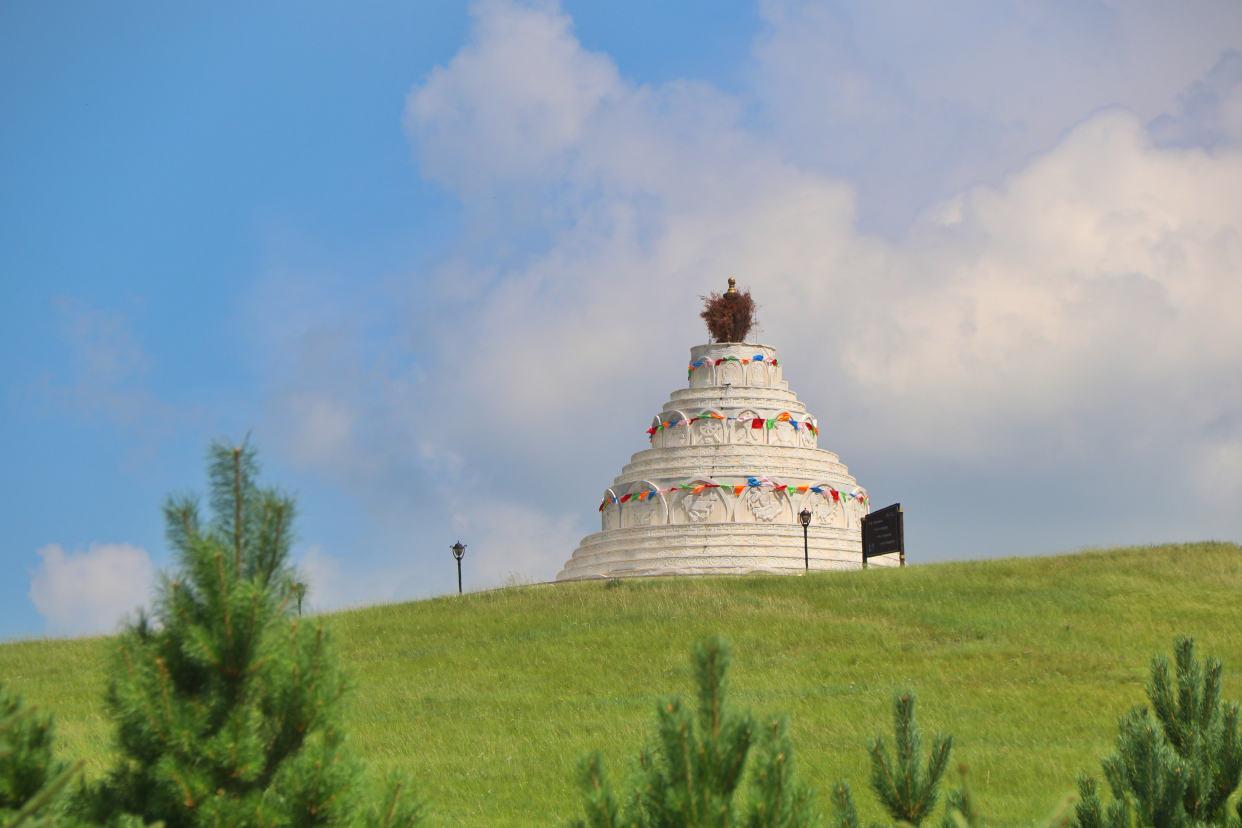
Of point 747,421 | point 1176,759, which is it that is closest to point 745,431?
point 747,421

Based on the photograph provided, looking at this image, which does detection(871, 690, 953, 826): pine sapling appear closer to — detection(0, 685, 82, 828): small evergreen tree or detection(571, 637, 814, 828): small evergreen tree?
detection(571, 637, 814, 828): small evergreen tree

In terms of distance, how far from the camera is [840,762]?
15445mm

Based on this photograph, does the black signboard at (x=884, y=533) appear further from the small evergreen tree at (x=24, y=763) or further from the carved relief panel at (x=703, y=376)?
the small evergreen tree at (x=24, y=763)

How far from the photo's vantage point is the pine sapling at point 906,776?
20.1 ft

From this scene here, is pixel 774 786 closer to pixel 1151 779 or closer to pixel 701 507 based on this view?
pixel 1151 779

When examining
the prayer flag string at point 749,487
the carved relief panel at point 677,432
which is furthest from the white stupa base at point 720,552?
the carved relief panel at point 677,432

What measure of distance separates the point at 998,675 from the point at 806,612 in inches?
234

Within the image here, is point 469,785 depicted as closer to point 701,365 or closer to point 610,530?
point 610,530

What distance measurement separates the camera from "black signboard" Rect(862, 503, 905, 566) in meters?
32.4

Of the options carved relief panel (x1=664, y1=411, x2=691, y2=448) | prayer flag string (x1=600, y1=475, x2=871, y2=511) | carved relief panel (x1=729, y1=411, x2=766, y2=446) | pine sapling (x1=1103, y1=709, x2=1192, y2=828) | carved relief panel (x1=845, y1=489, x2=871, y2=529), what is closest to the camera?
pine sapling (x1=1103, y1=709, x2=1192, y2=828)

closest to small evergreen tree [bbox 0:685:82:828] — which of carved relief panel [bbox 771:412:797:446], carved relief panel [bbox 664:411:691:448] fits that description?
carved relief panel [bbox 664:411:691:448]

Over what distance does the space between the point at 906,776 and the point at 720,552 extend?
31440 mm

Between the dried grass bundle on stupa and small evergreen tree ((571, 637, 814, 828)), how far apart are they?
133ft

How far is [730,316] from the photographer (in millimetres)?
45219
